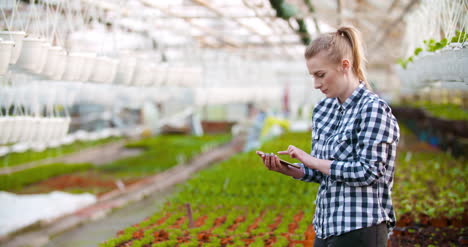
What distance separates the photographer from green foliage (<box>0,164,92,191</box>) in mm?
8347

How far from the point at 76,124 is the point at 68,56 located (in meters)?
15.3

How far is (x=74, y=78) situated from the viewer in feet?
12.0

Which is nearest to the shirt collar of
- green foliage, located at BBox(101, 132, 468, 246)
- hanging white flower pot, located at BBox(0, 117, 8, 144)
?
green foliage, located at BBox(101, 132, 468, 246)

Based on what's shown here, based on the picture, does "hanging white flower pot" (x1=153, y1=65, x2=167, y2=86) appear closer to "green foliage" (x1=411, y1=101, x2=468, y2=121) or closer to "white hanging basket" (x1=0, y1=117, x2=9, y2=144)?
"white hanging basket" (x1=0, y1=117, x2=9, y2=144)

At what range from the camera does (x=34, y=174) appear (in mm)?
9172

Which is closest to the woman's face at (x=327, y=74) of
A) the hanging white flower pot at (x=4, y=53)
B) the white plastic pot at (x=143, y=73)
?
the hanging white flower pot at (x=4, y=53)

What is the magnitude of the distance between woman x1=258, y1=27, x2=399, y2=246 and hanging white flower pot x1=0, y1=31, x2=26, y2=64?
6.17ft

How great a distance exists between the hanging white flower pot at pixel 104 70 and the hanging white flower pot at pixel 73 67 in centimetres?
18

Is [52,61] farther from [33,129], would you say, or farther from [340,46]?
[340,46]

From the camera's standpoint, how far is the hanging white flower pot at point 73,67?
3.55m

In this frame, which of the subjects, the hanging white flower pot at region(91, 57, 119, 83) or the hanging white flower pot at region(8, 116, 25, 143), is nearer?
the hanging white flower pot at region(91, 57, 119, 83)

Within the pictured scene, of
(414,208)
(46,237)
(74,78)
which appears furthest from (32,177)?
(414,208)

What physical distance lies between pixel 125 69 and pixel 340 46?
295cm

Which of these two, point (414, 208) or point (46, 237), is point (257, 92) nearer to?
point (46, 237)
